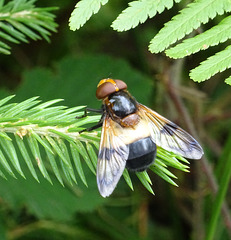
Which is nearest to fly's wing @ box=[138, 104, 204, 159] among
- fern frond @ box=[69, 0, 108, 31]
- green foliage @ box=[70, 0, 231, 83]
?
green foliage @ box=[70, 0, 231, 83]

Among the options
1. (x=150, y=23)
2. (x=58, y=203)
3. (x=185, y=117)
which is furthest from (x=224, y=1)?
(x=150, y=23)

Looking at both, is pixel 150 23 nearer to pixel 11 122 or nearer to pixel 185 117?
pixel 185 117

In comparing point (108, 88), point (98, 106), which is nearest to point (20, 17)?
point (108, 88)

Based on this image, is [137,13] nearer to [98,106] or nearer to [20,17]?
[20,17]

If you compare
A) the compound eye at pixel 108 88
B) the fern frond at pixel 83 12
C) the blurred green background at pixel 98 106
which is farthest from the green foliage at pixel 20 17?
the blurred green background at pixel 98 106

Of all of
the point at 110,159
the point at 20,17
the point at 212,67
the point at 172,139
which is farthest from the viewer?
the point at 20,17

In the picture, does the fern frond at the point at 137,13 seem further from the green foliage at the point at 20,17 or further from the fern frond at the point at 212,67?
the green foliage at the point at 20,17

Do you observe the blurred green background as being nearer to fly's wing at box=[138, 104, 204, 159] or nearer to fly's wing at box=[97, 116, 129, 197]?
fly's wing at box=[138, 104, 204, 159]

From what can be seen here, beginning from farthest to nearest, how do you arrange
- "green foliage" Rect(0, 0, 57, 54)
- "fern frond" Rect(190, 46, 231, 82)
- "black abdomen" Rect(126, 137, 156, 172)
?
"green foliage" Rect(0, 0, 57, 54) < "black abdomen" Rect(126, 137, 156, 172) < "fern frond" Rect(190, 46, 231, 82)
